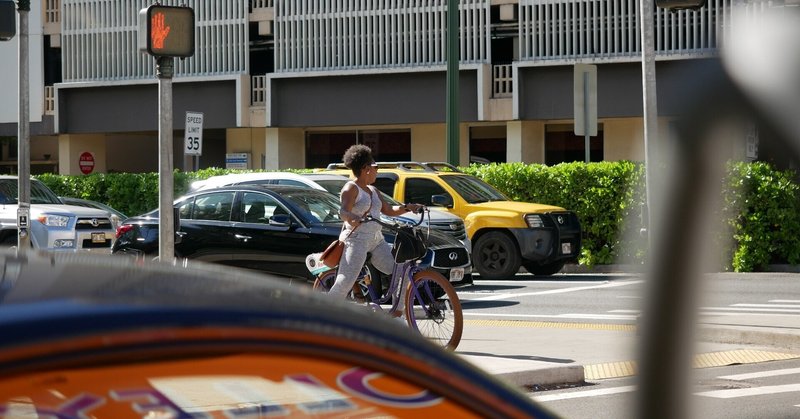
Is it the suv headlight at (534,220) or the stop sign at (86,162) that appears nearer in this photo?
the suv headlight at (534,220)

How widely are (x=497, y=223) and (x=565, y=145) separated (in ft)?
54.9

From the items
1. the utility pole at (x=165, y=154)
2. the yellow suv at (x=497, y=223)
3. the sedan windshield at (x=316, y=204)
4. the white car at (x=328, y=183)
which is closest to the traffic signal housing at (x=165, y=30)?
the utility pole at (x=165, y=154)

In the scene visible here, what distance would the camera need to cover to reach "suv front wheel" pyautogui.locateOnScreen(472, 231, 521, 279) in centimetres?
2119

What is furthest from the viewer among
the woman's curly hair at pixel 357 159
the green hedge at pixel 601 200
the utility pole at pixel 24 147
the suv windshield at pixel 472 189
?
the green hedge at pixel 601 200

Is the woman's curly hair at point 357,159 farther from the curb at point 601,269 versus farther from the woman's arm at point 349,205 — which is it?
the curb at point 601,269

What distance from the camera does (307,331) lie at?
1128mm

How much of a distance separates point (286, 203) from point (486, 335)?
3819mm

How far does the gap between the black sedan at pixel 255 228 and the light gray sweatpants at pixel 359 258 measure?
3433mm

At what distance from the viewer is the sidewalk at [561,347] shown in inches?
383

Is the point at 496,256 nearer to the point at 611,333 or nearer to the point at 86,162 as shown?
the point at 611,333

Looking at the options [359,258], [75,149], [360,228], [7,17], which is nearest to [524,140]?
[75,149]

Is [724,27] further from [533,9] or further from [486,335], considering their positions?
[533,9]

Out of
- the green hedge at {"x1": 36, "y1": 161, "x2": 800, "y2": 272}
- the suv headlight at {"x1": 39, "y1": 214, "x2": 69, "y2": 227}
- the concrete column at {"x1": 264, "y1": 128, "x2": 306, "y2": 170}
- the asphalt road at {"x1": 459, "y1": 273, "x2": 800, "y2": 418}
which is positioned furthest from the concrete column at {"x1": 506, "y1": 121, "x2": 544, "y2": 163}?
the suv headlight at {"x1": 39, "y1": 214, "x2": 69, "y2": 227}

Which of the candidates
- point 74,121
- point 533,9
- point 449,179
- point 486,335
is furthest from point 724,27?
point 74,121
